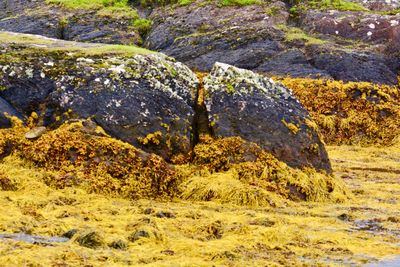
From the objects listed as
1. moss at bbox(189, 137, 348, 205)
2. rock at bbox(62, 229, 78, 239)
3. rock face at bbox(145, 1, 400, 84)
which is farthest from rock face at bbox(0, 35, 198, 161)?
rock face at bbox(145, 1, 400, 84)

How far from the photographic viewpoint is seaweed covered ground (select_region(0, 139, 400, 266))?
17.0ft

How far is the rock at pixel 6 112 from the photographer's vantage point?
31.3ft

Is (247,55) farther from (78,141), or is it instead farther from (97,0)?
(78,141)

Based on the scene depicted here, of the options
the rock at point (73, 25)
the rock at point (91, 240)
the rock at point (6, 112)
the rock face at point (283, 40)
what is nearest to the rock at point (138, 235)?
the rock at point (91, 240)

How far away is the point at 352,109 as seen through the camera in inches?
741

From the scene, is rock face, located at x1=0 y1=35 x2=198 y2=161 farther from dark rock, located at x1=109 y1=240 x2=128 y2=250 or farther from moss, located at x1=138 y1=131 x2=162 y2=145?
dark rock, located at x1=109 y1=240 x2=128 y2=250

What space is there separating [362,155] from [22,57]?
9341mm

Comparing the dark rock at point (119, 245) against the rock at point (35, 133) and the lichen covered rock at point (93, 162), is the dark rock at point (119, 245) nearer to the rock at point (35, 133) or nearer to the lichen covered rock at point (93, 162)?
the lichen covered rock at point (93, 162)

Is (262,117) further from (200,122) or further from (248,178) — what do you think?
(248,178)

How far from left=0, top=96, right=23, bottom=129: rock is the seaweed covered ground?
882 mm

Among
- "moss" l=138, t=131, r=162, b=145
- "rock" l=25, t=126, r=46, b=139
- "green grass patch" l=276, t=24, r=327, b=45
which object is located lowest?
"moss" l=138, t=131, r=162, b=145

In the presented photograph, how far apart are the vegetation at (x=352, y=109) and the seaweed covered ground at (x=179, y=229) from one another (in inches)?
350

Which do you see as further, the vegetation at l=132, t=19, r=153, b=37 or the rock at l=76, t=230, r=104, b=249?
the vegetation at l=132, t=19, r=153, b=37

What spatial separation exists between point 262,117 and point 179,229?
4038mm
